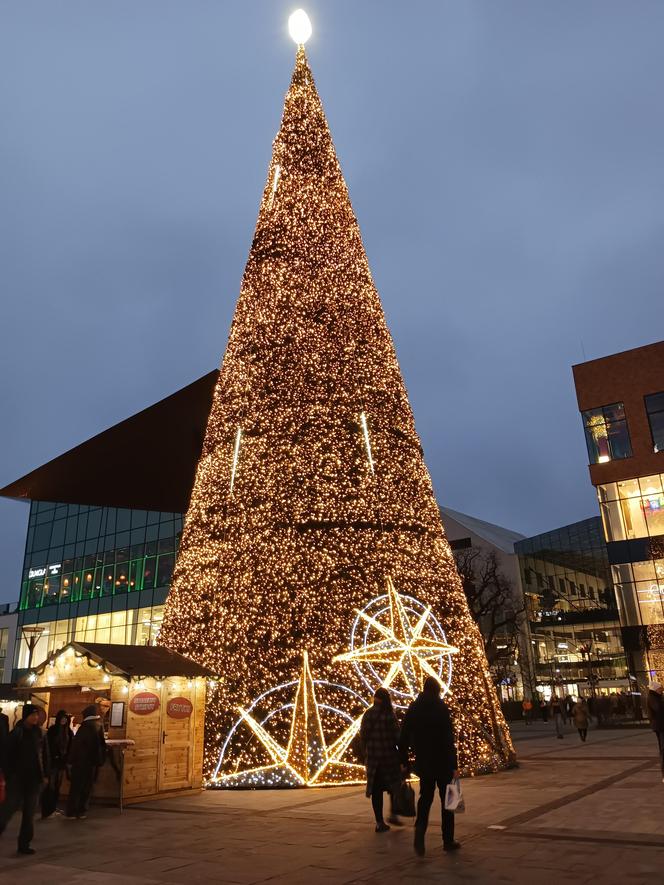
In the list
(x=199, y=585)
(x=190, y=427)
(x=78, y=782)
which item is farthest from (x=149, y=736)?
(x=190, y=427)

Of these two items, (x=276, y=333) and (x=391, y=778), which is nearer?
(x=391, y=778)

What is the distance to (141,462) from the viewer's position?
2894 centimetres

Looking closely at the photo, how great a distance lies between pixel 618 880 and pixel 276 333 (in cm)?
933

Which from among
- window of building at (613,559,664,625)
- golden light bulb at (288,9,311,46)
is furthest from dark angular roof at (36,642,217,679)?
window of building at (613,559,664,625)

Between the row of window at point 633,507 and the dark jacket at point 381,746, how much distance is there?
26618 millimetres

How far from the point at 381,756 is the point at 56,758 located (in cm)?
502

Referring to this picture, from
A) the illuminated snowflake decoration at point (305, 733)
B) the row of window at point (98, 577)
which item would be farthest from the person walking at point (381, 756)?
the row of window at point (98, 577)

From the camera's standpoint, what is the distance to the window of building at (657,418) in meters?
30.5

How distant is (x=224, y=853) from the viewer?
6.09 metres

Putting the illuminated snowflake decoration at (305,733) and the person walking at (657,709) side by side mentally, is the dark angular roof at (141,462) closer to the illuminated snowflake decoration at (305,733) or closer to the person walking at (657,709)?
the illuminated snowflake decoration at (305,733)

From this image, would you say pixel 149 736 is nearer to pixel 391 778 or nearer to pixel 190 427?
pixel 391 778

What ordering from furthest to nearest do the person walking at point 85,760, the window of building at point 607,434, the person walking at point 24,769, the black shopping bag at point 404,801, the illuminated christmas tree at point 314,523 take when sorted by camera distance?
the window of building at point 607,434 → the illuminated christmas tree at point 314,523 → the person walking at point 85,760 → the black shopping bag at point 404,801 → the person walking at point 24,769

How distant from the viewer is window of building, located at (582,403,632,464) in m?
31.5

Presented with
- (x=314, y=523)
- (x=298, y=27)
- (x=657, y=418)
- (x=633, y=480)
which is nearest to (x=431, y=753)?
(x=314, y=523)
